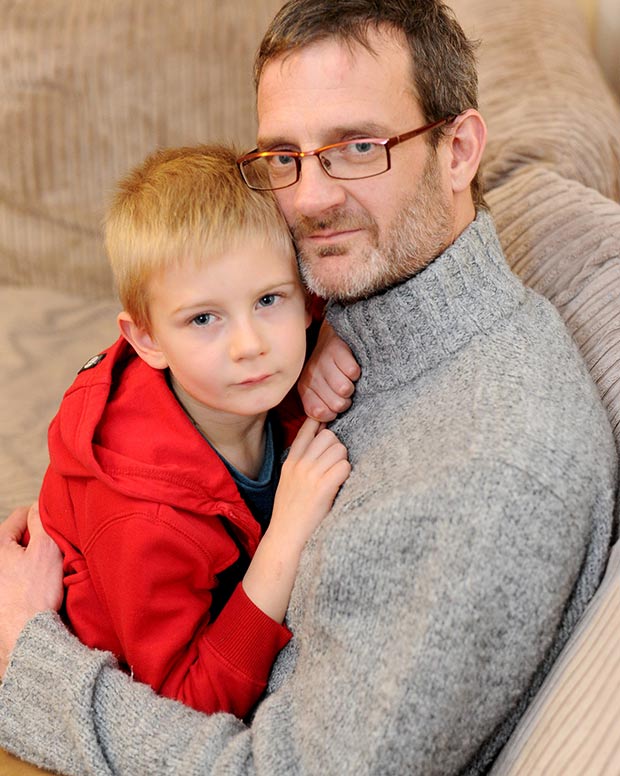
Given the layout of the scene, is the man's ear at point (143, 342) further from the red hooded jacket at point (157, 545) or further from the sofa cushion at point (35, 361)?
the sofa cushion at point (35, 361)

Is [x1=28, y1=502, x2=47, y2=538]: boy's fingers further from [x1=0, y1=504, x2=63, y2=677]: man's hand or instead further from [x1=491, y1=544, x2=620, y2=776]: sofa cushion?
[x1=491, y1=544, x2=620, y2=776]: sofa cushion

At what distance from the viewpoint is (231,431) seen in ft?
4.01

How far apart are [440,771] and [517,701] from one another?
0.35ft

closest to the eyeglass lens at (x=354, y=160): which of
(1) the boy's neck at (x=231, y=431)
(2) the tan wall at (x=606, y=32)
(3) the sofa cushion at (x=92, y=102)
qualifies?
(1) the boy's neck at (x=231, y=431)

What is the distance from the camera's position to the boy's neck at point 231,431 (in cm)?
120

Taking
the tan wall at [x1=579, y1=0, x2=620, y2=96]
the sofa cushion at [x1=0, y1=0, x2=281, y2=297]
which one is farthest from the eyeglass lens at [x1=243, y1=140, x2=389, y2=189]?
the tan wall at [x1=579, y1=0, x2=620, y2=96]

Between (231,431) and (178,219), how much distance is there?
0.97ft

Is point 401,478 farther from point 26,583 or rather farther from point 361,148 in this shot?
point 26,583

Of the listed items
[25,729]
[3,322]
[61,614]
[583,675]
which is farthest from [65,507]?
[3,322]

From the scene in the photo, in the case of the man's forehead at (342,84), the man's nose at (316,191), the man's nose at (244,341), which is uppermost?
the man's forehead at (342,84)

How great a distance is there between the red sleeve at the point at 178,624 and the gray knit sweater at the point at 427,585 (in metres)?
0.04

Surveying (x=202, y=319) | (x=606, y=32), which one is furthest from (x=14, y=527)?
(x=606, y=32)

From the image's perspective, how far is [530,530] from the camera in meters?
0.84

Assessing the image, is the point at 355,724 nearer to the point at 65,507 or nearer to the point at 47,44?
the point at 65,507
